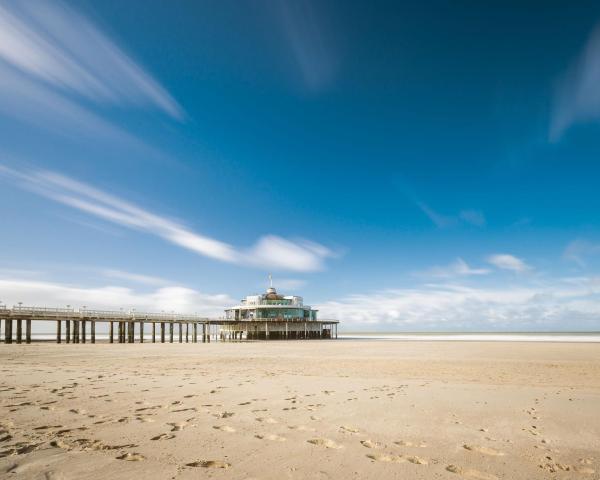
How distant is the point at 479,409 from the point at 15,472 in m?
7.87

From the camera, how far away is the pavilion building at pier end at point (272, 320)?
6325cm

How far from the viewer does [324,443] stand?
5441mm

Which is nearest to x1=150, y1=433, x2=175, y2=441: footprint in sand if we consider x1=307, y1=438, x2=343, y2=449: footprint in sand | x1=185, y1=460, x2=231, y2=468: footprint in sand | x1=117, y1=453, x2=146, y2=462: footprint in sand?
x1=117, y1=453, x2=146, y2=462: footprint in sand

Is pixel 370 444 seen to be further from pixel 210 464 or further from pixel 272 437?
pixel 210 464

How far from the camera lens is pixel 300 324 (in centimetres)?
6481

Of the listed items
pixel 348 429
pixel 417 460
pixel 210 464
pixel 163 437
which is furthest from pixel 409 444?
pixel 163 437

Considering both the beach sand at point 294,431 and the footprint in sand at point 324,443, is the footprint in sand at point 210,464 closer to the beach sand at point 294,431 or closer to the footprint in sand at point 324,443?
the beach sand at point 294,431

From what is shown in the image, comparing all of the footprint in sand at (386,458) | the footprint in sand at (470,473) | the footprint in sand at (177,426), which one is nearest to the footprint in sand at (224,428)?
the footprint in sand at (177,426)

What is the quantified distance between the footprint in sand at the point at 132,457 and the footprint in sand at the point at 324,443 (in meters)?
2.26

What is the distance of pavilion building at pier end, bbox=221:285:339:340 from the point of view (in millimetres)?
63250

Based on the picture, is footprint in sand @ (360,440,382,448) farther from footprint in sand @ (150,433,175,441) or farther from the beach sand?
footprint in sand @ (150,433,175,441)

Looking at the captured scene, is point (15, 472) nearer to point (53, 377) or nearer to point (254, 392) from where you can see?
point (254, 392)

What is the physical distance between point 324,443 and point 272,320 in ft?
192

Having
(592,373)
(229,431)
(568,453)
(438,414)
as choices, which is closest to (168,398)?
(229,431)
